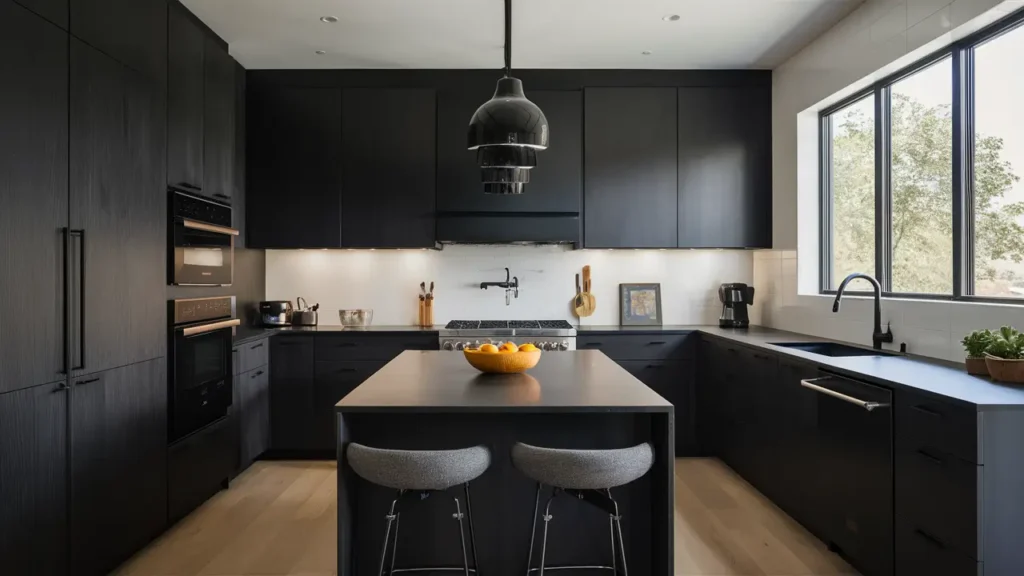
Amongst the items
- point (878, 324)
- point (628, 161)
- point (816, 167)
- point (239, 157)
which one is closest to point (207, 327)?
point (239, 157)

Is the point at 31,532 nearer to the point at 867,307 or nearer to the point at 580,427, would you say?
the point at 580,427

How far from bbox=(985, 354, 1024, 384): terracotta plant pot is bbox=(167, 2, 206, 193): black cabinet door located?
3.63m

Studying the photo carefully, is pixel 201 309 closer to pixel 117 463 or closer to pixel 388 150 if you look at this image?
pixel 117 463

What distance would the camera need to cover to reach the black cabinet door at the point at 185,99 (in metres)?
3.36

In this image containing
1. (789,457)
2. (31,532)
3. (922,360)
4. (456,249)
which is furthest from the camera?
(456,249)

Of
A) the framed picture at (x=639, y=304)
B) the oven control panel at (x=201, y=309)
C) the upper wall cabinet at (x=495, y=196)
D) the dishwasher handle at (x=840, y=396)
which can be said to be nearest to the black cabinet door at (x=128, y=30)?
the oven control panel at (x=201, y=309)

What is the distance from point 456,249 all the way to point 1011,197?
3.52 metres

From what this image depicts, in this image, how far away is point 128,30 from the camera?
293cm

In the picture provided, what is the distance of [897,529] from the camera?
2.43 metres

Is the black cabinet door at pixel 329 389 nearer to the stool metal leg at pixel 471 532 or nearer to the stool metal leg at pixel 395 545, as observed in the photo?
the stool metal leg at pixel 395 545

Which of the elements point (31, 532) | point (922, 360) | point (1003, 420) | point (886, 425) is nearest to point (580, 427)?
point (886, 425)

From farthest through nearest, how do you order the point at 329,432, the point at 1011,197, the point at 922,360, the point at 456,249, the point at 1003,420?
the point at 456,249, the point at 329,432, the point at 922,360, the point at 1011,197, the point at 1003,420

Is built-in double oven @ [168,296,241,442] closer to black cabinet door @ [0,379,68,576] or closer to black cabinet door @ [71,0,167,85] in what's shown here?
black cabinet door @ [0,379,68,576]

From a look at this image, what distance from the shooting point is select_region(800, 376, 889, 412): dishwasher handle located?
8.19 ft
